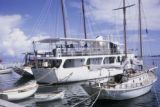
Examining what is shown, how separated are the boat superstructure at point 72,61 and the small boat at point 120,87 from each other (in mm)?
11623

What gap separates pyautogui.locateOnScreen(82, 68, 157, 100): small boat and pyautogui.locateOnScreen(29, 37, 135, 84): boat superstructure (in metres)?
11.6

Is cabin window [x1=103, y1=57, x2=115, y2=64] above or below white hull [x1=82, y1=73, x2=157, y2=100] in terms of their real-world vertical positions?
above

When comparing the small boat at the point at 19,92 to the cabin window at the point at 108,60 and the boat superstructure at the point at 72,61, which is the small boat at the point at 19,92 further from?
the cabin window at the point at 108,60

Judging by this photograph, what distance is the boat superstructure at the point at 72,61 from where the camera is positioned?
36.4 m

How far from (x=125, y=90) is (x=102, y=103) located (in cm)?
244

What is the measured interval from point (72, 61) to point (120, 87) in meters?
15.8

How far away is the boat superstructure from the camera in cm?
3644

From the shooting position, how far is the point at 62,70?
119 feet

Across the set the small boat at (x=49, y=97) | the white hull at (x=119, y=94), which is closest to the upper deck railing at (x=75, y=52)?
the small boat at (x=49, y=97)

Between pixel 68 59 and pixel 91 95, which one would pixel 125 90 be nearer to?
pixel 91 95

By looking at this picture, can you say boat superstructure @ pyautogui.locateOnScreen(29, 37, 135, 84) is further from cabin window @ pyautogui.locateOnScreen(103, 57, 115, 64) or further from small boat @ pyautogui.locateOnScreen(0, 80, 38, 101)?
small boat @ pyautogui.locateOnScreen(0, 80, 38, 101)

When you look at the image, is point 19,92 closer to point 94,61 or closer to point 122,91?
point 122,91

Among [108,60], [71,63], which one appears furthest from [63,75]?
[108,60]

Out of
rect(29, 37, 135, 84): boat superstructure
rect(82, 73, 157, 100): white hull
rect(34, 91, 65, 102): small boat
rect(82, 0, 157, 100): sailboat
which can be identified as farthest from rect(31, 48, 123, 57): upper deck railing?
rect(82, 73, 157, 100): white hull
